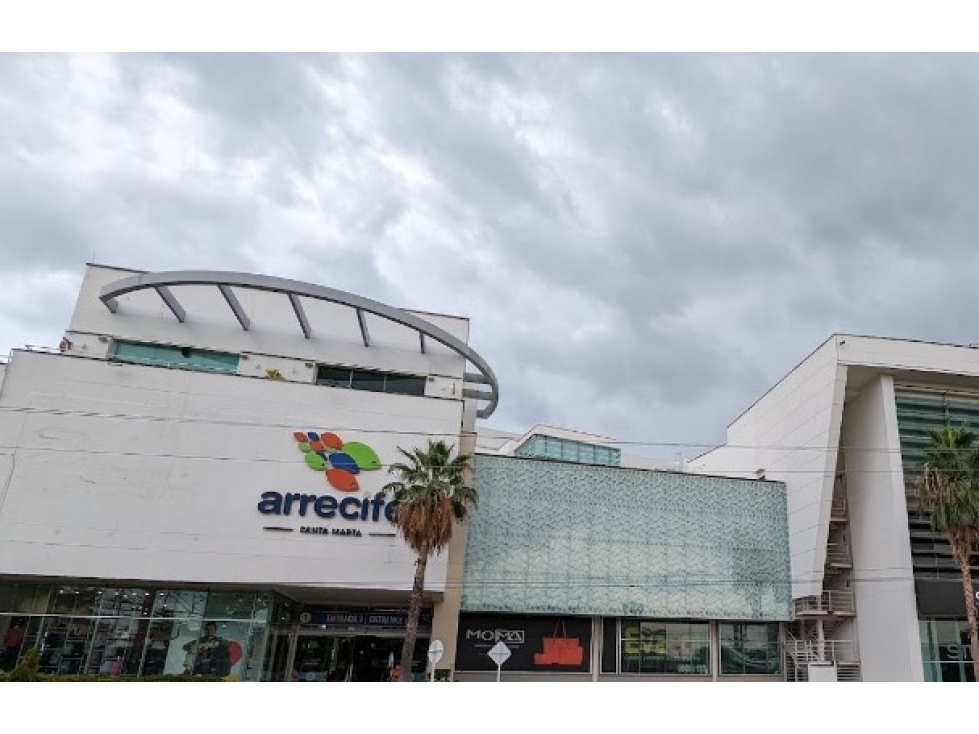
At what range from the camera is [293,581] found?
28141 mm

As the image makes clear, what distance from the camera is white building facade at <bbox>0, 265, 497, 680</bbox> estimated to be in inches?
1057

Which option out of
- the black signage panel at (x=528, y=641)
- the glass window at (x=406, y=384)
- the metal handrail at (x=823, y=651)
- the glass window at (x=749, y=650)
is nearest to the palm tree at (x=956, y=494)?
the metal handrail at (x=823, y=651)

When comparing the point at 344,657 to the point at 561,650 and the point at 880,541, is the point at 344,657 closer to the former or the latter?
the point at 561,650

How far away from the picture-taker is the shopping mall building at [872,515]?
29.5 m

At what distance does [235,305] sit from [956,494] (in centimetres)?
3298

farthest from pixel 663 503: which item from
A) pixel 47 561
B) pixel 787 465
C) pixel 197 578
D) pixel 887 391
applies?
pixel 47 561

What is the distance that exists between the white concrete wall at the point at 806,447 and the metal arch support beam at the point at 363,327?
2253 cm

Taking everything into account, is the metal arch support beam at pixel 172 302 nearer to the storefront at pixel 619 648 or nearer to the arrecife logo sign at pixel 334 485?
the arrecife logo sign at pixel 334 485

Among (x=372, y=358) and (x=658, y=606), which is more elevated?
(x=372, y=358)

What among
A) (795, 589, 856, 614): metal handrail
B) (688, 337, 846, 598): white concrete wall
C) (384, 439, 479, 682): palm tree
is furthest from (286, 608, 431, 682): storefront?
(688, 337, 846, 598): white concrete wall

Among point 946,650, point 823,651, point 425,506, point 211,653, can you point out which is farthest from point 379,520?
point 946,650

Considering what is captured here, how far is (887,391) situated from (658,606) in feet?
49.2

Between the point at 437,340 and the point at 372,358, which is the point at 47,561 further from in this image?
the point at 437,340

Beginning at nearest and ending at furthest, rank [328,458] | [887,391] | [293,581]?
[293,581]
[328,458]
[887,391]
